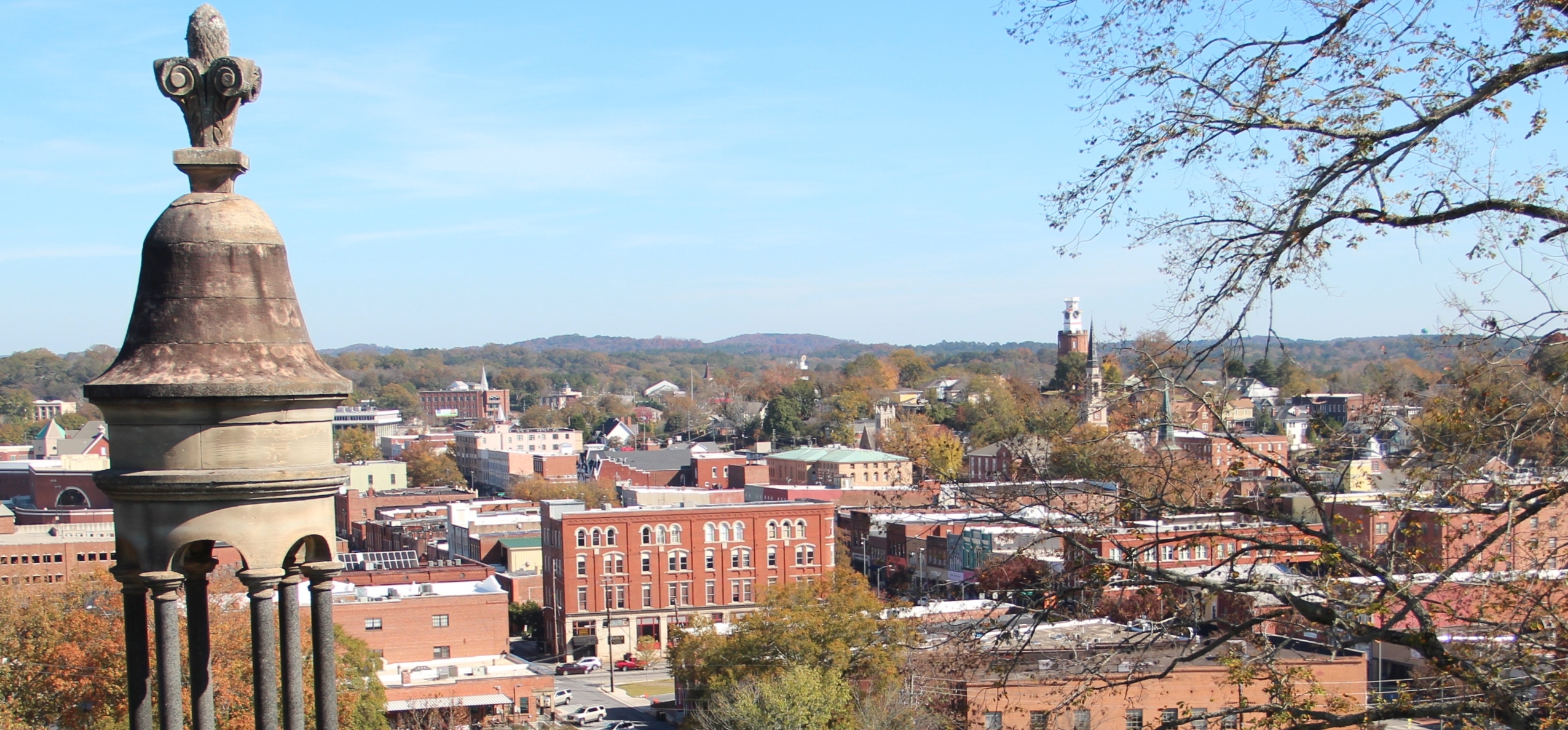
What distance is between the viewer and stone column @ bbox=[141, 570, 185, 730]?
257 inches

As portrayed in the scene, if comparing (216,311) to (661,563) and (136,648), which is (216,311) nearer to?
(136,648)

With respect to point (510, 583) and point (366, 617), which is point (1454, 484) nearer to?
point (366, 617)

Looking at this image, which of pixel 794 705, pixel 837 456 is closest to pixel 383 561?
pixel 794 705

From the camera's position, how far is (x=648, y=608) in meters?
60.6

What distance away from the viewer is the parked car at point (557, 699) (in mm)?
43562

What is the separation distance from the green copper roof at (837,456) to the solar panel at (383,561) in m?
44.3

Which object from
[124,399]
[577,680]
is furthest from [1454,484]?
[577,680]

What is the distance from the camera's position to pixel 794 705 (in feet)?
111

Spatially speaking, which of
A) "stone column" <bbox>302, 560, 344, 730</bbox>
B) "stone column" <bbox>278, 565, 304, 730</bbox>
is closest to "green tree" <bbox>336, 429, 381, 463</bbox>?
"stone column" <bbox>302, 560, 344, 730</bbox>

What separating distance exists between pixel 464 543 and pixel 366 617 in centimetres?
2890

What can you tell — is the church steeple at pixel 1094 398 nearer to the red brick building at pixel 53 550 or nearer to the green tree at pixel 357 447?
the red brick building at pixel 53 550

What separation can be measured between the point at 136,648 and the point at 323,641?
83cm

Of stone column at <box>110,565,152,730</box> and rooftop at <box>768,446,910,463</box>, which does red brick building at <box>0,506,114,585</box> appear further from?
stone column at <box>110,565,152,730</box>

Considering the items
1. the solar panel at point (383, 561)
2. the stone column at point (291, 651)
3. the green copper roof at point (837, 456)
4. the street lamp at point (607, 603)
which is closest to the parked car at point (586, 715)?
the solar panel at point (383, 561)
